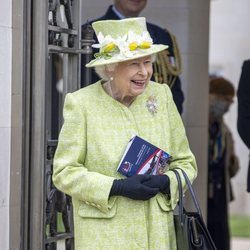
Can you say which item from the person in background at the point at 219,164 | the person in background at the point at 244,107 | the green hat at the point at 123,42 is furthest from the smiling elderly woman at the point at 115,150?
the person in background at the point at 219,164

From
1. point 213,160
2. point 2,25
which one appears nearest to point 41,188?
point 2,25

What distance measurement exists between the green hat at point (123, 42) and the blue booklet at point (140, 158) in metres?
0.38

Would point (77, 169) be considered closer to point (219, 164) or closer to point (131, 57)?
point (131, 57)

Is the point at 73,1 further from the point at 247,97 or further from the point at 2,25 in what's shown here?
the point at 247,97

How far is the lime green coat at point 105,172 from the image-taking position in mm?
5453

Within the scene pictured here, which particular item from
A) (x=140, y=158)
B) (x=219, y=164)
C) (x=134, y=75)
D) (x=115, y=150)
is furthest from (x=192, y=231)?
(x=219, y=164)

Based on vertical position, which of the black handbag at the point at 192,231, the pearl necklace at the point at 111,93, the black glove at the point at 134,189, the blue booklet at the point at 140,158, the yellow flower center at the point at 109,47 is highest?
the yellow flower center at the point at 109,47

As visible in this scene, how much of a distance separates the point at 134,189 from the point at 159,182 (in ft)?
0.45

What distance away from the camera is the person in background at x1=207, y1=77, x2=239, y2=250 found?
983cm

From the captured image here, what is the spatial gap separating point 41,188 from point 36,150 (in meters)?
0.21

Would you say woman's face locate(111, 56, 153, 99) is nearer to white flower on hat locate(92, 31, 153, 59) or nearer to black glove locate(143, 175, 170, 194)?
white flower on hat locate(92, 31, 153, 59)

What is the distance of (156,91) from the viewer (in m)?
5.69

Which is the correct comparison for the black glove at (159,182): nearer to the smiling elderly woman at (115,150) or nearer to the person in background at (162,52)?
the smiling elderly woman at (115,150)

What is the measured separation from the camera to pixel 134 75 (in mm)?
5484
